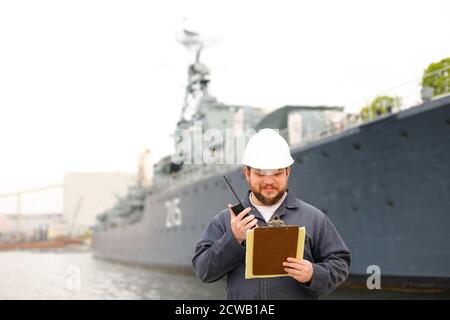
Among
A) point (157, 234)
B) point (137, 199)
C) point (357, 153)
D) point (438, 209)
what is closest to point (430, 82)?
point (357, 153)

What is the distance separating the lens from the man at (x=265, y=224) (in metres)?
2.55

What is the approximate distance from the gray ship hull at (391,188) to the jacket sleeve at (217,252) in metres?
9.46

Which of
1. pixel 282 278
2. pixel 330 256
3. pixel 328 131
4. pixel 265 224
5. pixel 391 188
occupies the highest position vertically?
pixel 328 131

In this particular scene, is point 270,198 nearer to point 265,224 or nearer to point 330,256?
point 265,224

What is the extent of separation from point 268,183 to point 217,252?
16.5 inches

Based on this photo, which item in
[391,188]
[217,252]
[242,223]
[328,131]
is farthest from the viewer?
[328,131]

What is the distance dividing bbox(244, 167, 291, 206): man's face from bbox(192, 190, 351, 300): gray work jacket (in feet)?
0.33

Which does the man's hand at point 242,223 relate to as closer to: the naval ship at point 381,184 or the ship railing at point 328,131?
the naval ship at point 381,184

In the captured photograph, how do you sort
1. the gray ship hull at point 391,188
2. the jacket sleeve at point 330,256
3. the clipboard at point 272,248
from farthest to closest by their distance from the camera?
1. the gray ship hull at point 391,188
2. the jacket sleeve at point 330,256
3. the clipboard at point 272,248

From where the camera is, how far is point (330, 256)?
9.00 feet

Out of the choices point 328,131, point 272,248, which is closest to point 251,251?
point 272,248

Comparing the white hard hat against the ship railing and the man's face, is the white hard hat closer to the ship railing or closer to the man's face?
the man's face

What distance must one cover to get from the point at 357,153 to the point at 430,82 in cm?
261

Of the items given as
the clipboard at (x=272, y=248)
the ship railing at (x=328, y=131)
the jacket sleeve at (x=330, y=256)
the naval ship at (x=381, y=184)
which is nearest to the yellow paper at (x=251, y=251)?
the clipboard at (x=272, y=248)
